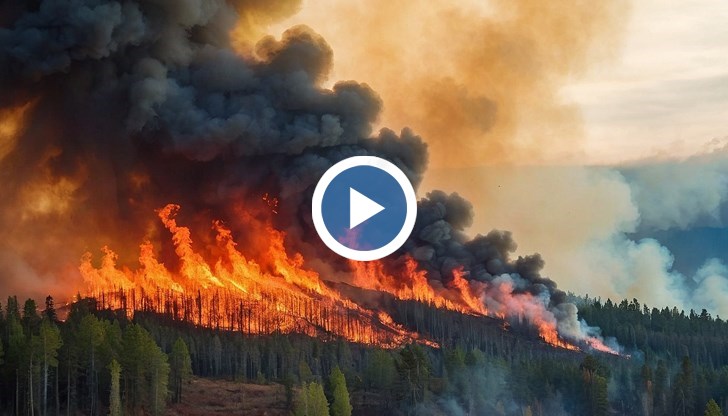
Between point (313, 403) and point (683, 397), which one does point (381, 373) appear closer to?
point (313, 403)

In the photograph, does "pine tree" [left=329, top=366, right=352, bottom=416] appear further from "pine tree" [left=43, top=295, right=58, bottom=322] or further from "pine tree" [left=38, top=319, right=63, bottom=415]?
"pine tree" [left=43, top=295, right=58, bottom=322]

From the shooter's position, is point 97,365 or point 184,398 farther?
point 184,398

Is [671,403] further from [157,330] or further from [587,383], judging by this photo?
[157,330]

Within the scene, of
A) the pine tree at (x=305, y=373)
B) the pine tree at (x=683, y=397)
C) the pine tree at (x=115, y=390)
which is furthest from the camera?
the pine tree at (x=683, y=397)

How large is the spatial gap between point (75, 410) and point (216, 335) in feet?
154

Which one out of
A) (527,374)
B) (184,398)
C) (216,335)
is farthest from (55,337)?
(527,374)

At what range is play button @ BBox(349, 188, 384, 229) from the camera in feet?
465

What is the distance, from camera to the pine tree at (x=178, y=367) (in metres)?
168

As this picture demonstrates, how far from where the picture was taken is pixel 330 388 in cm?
16825

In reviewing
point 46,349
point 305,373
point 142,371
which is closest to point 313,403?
point 142,371

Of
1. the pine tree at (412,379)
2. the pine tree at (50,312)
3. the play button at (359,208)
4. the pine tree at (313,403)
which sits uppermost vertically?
the play button at (359,208)

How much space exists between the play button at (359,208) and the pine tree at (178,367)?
2780 centimetres

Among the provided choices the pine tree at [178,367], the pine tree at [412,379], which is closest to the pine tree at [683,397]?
the pine tree at [412,379]

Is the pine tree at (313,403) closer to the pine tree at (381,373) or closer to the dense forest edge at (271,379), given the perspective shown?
the dense forest edge at (271,379)
